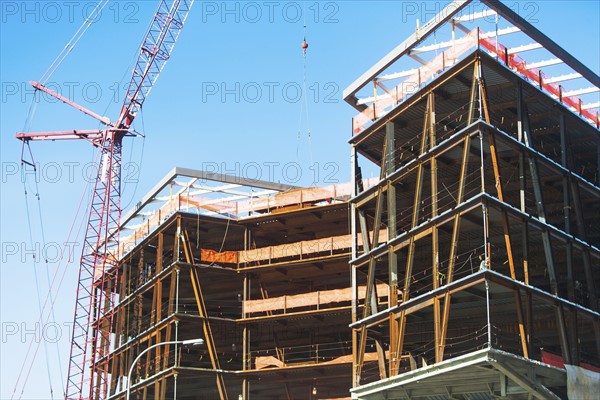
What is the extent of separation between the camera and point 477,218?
60344 millimetres

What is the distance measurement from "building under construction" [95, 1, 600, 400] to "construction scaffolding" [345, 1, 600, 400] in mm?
139

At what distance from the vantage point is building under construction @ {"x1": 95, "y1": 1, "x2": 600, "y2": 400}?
59844mm

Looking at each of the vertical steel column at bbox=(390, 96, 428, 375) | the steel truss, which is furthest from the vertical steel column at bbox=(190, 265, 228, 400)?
the vertical steel column at bbox=(390, 96, 428, 375)

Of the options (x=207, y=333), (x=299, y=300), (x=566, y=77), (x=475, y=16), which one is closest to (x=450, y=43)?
(x=475, y=16)

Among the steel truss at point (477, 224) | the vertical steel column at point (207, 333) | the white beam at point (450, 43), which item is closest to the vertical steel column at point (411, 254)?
the steel truss at point (477, 224)

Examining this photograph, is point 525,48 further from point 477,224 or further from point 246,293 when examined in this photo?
point 246,293

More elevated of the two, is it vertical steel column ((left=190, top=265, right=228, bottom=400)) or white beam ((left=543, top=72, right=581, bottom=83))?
white beam ((left=543, top=72, right=581, bottom=83))

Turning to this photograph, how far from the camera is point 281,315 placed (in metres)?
79.7

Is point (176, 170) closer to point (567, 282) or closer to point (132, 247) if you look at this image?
point (132, 247)

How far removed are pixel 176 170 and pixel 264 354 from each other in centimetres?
1671

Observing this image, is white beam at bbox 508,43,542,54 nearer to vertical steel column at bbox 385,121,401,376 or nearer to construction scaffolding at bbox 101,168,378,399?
vertical steel column at bbox 385,121,401,376

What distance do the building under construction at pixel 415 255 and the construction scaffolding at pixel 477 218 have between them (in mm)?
139

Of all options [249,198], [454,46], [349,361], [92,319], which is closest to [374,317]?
[349,361]

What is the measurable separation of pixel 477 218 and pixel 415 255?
33.9 feet
